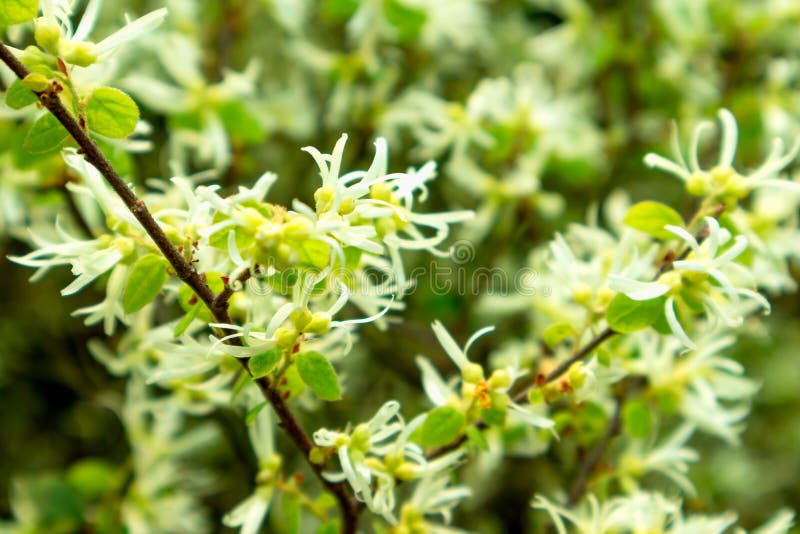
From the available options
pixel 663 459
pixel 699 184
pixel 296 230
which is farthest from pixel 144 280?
pixel 663 459

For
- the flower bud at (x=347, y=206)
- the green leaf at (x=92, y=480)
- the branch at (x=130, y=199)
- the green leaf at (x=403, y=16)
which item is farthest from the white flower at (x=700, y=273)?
the green leaf at (x=92, y=480)

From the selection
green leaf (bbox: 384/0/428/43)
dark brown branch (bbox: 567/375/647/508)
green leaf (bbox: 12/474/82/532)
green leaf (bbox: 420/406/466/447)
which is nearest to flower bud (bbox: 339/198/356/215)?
green leaf (bbox: 420/406/466/447)

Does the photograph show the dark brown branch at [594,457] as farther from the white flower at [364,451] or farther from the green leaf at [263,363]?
the green leaf at [263,363]

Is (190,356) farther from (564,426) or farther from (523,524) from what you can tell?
(523,524)

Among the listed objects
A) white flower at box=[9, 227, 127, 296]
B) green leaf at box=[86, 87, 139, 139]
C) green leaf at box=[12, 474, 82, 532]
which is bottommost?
green leaf at box=[12, 474, 82, 532]

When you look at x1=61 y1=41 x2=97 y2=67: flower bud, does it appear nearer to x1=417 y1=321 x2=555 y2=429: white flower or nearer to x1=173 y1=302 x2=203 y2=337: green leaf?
x1=173 y1=302 x2=203 y2=337: green leaf

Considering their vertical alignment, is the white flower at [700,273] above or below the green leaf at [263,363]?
below
